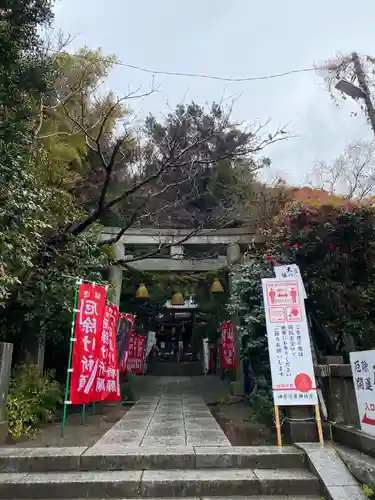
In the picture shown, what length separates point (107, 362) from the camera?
7105 mm

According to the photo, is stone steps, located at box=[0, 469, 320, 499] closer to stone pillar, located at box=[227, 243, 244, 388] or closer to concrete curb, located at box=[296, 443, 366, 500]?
concrete curb, located at box=[296, 443, 366, 500]

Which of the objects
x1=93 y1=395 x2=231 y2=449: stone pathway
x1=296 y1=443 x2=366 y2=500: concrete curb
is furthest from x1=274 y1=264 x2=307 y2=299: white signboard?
x1=93 y1=395 x2=231 y2=449: stone pathway

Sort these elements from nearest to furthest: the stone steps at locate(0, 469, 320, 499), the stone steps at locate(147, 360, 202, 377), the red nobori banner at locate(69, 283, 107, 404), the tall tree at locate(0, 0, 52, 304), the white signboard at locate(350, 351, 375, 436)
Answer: the stone steps at locate(0, 469, 320, 499), the white signboard at locate(350, 351, 375, 436), the tall tree at locate(0, 0, 52, 304), the red nobori banner at locate(69, 283, 107, 404), the stone steps at locate(147, 360, 202, 377)

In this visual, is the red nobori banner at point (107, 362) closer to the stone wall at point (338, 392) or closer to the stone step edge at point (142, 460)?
the stone step edge at point (142, 460)

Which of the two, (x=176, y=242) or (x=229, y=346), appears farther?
(x=229, y=346)

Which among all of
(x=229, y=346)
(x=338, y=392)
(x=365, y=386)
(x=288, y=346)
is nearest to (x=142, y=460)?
(x=288, y=346)

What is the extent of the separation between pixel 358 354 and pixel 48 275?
230 inches

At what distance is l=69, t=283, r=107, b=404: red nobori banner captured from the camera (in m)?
5.81

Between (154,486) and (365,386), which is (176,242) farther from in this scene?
(154,486)

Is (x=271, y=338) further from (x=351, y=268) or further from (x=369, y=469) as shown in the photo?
(x=351, y=268)

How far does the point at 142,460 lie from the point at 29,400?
304 cm

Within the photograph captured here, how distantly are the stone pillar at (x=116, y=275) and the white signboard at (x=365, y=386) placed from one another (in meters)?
6.87

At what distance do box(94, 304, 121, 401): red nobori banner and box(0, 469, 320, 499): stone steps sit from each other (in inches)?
101

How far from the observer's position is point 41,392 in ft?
21.6
